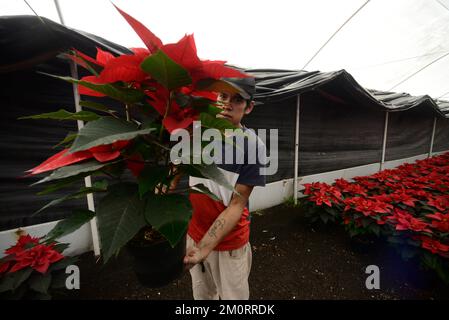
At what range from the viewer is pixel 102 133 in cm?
40

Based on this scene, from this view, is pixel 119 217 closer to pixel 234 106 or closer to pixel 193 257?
pixel 193 257

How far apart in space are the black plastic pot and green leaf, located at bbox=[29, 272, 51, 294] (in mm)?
1323

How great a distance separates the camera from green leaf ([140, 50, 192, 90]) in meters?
0.41

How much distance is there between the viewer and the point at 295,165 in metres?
3.83

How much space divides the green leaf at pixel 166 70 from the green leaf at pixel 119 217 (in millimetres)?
271

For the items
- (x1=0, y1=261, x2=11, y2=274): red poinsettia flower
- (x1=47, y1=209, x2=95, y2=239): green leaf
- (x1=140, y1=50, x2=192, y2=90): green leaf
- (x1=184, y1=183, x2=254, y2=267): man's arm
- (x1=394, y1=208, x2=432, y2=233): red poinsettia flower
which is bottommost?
(x1=394, y1=208, x2=432, y2=233): red poinsettia flower

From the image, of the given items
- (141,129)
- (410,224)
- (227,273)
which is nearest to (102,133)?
(141,129)

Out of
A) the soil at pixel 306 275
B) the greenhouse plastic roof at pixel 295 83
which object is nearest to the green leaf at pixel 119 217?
the soil at pixel 306 275

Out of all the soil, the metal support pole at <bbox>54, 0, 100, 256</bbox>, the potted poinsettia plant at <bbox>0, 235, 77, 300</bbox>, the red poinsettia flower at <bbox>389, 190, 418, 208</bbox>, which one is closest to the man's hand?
the potted poinsettia plant at <bbox>0, 235, 77, 300</bbox>

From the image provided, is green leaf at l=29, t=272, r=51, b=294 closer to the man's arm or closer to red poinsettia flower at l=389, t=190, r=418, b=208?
the man's arm

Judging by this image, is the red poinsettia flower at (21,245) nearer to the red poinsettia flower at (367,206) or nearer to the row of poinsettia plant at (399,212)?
the row of poinsettia plant at (399,212)

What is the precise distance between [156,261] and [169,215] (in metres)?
0.25

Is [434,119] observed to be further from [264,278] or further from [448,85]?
[264,278]

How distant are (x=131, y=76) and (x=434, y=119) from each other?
9.75 m
